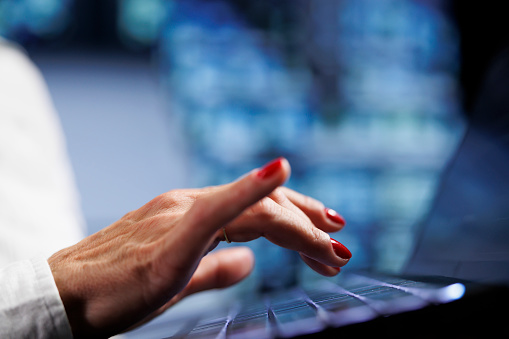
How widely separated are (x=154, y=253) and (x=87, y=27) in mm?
1972

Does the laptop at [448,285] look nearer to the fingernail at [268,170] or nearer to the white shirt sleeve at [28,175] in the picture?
the fingernail at [268,170]

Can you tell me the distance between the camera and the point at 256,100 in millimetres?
2152

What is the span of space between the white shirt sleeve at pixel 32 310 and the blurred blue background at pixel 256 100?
1658mm

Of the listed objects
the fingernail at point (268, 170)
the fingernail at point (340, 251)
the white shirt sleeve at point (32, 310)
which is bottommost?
the white shirt sleeve at point (32, 310)

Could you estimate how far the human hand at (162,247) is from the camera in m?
0.32

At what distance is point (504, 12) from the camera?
8.47 ft

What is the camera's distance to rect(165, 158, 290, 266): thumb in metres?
0.31

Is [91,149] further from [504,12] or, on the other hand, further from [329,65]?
[504,12]

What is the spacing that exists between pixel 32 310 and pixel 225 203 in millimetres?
208

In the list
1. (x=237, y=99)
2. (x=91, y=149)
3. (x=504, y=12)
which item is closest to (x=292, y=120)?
(x=237, y=99)

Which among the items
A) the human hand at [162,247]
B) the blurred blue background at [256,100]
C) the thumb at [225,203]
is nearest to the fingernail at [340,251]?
the human hand at [162,247]

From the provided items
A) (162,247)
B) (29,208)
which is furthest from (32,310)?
(29,208)

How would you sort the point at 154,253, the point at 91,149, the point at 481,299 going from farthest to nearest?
the point at 91,149 → the point at 154,253 → the point at 481,299

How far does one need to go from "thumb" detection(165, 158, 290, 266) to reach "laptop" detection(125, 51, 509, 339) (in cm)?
8
